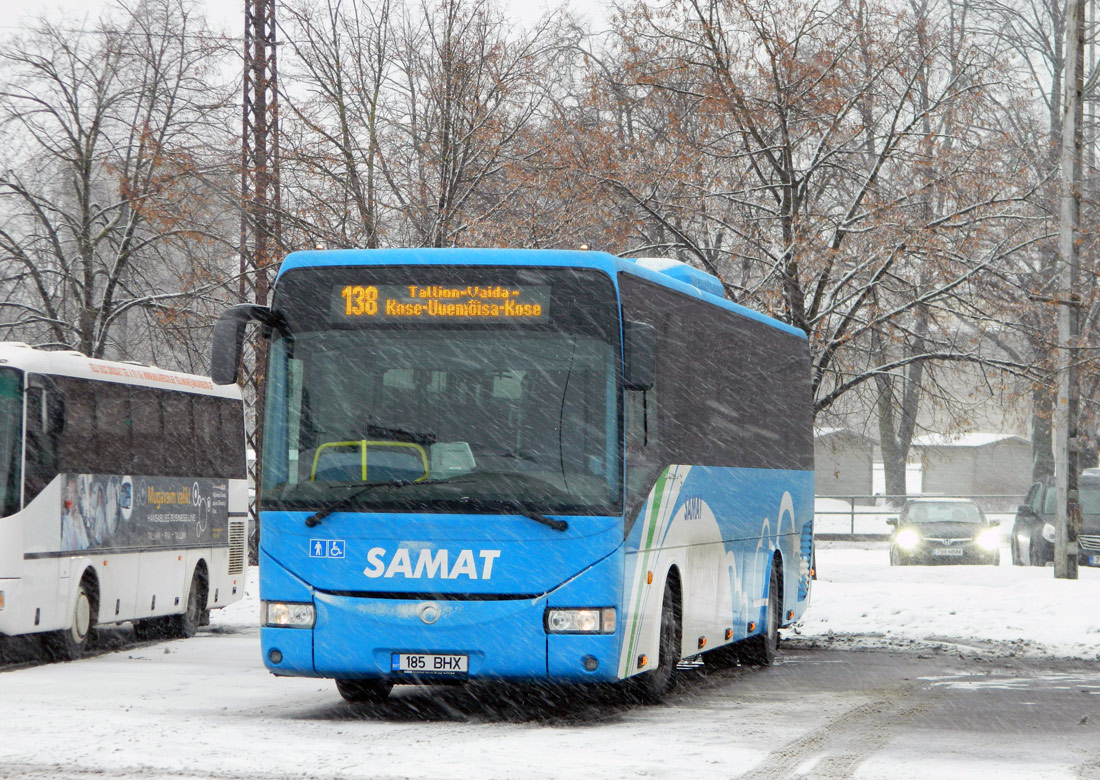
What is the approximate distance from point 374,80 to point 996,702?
1558 centimetres

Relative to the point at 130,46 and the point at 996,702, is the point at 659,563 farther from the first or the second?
the point at 130,46

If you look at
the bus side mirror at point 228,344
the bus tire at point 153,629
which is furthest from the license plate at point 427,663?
the bus tire at point 153,629

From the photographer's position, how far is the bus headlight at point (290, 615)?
11.1m

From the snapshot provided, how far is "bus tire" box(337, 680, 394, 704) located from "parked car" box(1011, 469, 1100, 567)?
2137 centimetres

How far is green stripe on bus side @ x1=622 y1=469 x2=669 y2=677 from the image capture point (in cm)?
1124

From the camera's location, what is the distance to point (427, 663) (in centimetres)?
1090

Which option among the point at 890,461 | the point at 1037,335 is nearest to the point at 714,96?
the point at 1037,335

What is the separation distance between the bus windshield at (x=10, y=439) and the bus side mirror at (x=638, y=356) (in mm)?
7021

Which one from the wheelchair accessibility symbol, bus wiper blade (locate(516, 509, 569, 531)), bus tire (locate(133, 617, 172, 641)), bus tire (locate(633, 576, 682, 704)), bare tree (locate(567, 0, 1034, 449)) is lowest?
bus tire (locate(133, 617, 172, 641))

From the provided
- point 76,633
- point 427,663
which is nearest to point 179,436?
point 76,633

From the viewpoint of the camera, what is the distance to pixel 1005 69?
23844mm

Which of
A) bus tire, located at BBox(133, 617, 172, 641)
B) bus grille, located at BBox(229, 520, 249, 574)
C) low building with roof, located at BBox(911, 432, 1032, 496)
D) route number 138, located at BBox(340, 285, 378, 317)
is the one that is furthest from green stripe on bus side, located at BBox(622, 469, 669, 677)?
low building with roof, located at BBox(911, 432, 1032, 496)

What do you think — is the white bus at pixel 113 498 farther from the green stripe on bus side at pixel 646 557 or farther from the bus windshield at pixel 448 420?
the green stripe on bus side at pixel 646 557

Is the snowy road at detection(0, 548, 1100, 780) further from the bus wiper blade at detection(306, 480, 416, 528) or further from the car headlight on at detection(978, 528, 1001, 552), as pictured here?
the car headlight on at detection(978, 528, 1001, 552)
